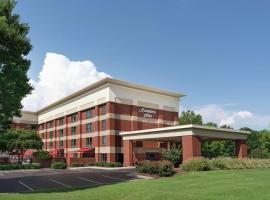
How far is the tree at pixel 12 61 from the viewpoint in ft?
81.7

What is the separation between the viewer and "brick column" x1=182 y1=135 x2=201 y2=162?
4000cm

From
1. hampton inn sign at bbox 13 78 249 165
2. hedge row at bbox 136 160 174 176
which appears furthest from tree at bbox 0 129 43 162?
hedge row at bbox 136 160 174 176

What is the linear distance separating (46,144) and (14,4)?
66660 mm

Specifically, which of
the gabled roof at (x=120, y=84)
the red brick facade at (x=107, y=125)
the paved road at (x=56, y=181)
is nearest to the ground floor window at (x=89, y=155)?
the red brick facade at (x=107, y=125)

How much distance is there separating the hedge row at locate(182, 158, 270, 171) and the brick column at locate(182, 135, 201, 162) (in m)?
5.02

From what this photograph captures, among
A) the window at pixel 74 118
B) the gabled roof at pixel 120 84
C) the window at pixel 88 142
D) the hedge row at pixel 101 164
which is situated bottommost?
the hedge row at pixel 101 164

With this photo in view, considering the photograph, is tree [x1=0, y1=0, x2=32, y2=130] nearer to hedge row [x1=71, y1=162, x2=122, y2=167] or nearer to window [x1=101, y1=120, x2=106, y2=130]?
hedge row [x1=71, y1=162, x2=122, y2=167]

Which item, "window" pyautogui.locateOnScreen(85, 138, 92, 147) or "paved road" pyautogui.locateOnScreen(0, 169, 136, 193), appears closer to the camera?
"paved road" pyautogui.locateOnScreen(0, 169, 136, 193)

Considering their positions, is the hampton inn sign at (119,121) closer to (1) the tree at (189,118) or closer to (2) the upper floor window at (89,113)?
(2) the upper floor window at (89,113)

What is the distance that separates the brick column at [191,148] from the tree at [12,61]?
2061 centimetres

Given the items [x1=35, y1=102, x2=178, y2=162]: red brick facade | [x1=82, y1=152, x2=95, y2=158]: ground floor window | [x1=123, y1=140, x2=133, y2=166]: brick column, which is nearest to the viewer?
[x1=123, y1=140, x2=133, y2=166]: brick column

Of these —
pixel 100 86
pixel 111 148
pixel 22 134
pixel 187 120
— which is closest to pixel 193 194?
pixel 111 148

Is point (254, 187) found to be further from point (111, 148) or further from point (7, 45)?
point (111, 148)

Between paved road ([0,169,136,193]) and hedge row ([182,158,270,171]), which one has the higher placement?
hedge row ([182,158,270,171])
